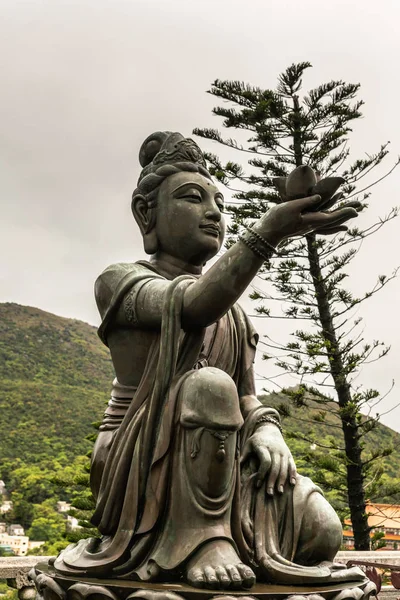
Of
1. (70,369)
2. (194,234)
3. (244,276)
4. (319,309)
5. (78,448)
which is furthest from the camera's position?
(70,369)

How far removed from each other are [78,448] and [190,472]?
18.7 meters

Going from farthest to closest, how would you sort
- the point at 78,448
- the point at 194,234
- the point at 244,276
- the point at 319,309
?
1. the point at 78,448
2. the point at 319,309
3. the point at 194,234
4. the point at 244,276

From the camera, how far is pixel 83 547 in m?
3.57

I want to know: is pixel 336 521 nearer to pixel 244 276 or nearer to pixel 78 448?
pixel 244 276

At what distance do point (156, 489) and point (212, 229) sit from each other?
1397 millimetres

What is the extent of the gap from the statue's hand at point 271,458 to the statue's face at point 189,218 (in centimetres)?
101

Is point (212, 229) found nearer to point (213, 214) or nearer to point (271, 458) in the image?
point (213, 214)

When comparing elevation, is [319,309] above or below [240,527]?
above

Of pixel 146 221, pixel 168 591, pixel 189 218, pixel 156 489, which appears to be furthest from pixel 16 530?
pixel 168 591

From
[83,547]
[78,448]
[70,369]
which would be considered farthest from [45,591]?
[70,369]

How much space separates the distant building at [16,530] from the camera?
47.9 feet

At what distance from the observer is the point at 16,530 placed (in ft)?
48.0

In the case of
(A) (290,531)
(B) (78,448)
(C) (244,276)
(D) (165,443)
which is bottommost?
(A) (290,531)

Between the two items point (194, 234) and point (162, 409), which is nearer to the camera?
point (162, 409)
